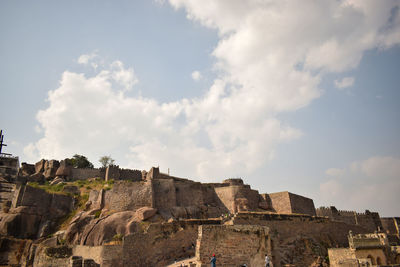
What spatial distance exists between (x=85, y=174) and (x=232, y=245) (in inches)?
1689

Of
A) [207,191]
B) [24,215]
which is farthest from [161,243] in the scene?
[24,215]

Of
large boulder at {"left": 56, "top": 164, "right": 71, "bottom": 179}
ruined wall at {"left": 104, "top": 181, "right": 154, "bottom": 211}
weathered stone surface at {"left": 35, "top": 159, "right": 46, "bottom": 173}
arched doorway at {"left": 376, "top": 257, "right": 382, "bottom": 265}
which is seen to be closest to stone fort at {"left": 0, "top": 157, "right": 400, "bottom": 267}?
large boulder at {"left": 56, "top": 164, "right": 71, "bottom": 179}

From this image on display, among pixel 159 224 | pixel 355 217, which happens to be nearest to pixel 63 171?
pixel 159 224

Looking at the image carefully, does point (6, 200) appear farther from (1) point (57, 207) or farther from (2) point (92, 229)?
(2) point (92, 229)

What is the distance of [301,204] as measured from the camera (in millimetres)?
37250

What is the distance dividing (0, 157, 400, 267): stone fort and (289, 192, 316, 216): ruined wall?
136 mm

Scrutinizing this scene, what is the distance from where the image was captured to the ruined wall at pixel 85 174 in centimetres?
5131

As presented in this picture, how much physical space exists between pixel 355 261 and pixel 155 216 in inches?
679

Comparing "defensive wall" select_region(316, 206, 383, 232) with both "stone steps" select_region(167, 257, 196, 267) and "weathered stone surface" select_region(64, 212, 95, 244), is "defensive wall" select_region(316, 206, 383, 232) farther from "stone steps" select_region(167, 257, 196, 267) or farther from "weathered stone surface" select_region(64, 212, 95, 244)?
"weathered stone surface" select_region(64, 212, 95, 244)

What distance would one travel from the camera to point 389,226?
158ft

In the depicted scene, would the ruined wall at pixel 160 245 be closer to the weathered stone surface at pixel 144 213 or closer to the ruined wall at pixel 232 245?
the weathered stone surface at pixel 144 213

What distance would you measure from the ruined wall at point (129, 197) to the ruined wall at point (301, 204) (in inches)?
618

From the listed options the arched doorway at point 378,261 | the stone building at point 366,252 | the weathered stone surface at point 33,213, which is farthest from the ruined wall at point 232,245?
the weathered stone surface at point 33,213

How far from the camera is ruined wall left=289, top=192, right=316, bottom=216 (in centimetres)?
3594
